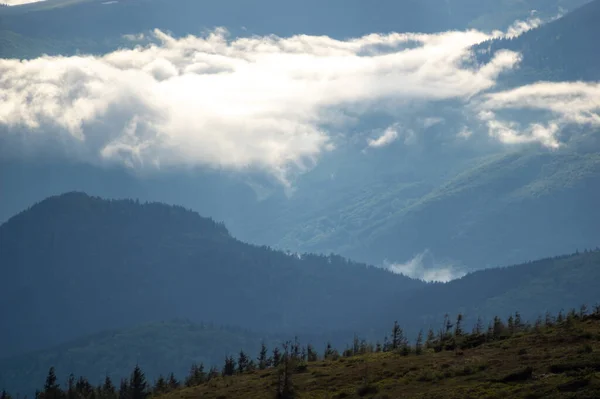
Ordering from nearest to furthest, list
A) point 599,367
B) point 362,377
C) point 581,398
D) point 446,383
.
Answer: point 581,398 < point 599,367 < point 446,383 < point 362,377

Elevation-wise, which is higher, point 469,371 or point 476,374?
point 469,371

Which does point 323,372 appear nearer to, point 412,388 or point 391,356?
point 391,356

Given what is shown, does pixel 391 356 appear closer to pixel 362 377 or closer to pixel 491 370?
pixel 362 377

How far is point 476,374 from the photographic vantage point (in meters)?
119

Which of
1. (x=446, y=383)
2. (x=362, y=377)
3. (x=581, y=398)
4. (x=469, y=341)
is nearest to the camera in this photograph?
(x=581, y=398)

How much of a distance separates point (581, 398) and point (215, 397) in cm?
7902

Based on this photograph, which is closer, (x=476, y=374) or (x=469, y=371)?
(x=476, y=374)

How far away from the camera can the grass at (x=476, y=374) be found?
104500 millimetres

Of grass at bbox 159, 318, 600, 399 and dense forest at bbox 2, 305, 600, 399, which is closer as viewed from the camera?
grass at bbox 159, 318, 600, 399

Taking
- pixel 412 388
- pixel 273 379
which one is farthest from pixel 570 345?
pixel 273 379

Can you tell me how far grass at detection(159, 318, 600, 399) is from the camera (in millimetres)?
104500

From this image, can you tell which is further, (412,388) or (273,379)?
(273,379)

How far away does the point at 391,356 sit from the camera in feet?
542

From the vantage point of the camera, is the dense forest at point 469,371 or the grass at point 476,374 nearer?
the grass at point 476,374
